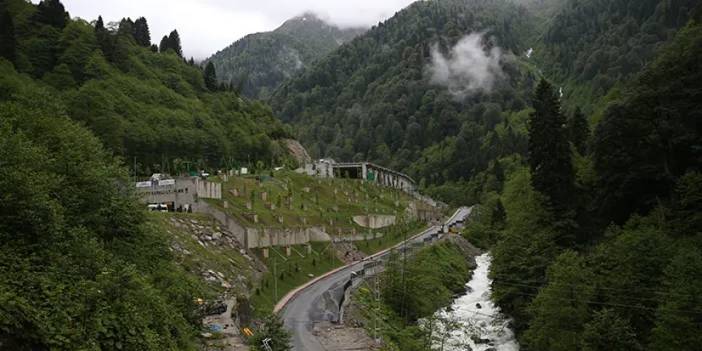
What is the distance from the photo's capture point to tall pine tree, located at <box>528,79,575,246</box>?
55.6 m

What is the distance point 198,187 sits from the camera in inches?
2653

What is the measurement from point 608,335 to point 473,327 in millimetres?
17943

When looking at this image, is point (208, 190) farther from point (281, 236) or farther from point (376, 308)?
point (376, 308)

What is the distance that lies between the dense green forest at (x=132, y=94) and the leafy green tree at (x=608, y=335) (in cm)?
6211

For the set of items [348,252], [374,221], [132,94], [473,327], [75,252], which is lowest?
[473,327]

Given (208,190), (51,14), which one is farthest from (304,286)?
(51,14)

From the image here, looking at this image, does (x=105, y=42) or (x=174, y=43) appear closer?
(x=105, y=42)

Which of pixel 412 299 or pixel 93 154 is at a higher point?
pixel 93 154

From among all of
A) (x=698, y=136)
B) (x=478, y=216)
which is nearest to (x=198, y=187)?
(x=698, y=136)

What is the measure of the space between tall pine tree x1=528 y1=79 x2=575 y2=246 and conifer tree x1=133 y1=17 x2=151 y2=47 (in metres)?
113

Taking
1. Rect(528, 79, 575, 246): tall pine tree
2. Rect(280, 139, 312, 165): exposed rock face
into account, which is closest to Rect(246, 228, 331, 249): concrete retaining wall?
Rect(528, 79, 575, 246): tall pine tree

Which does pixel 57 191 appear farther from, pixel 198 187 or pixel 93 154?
pixel 198 187

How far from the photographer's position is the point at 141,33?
152500mm

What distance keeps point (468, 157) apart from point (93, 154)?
161 m
